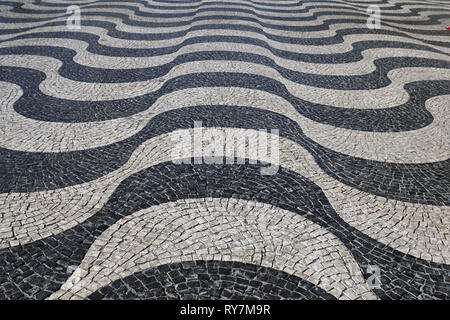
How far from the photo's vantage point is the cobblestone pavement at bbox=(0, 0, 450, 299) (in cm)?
286

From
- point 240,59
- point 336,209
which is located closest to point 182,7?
point 240,59

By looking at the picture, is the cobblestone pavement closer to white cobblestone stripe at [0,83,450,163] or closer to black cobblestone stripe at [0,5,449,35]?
white cobblestone stripe at [0,83,450,163]

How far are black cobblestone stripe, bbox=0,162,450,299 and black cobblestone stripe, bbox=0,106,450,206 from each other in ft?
1.39

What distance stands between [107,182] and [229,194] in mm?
1103

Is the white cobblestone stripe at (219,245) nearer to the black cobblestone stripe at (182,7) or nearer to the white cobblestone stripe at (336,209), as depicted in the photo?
the white cobblestone stripe at (336,209)

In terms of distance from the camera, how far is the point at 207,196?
3674 millimetres

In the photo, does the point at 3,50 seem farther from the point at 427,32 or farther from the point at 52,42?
the point at 427,32

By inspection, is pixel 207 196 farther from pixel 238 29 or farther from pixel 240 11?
pixel 240 11

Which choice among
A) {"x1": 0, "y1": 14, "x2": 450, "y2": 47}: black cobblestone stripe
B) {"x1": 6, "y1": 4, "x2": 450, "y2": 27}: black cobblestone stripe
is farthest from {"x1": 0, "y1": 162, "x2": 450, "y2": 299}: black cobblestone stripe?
{"x1": 6, "y1": 4, "x2": 450, "y2": 27}: black cobblestone stripe

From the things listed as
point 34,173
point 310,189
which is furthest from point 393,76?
point 34,173

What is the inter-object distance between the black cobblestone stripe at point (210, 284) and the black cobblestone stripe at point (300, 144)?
1.42 metres

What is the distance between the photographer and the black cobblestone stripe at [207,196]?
9.07 feet

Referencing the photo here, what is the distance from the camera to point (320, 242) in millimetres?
3162

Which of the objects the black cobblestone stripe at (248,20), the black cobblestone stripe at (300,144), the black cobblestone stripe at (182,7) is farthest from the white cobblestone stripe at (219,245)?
the black cobblestone stripe at (182,7)
